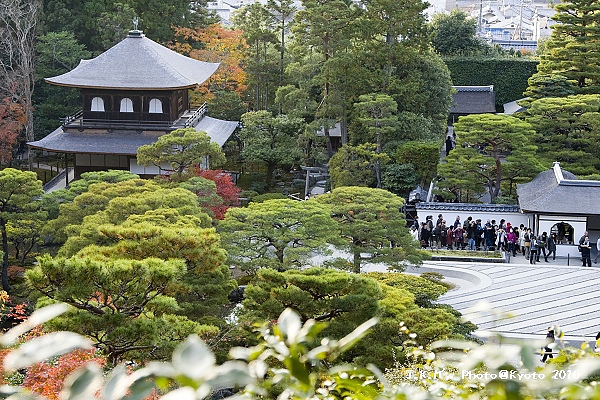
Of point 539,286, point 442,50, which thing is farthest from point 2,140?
point 442,50

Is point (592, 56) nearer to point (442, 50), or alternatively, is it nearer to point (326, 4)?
point (326, 4)

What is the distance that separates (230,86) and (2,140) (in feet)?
34.8

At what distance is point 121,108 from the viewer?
30984 millimetres

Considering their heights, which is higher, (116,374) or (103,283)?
(116,374)

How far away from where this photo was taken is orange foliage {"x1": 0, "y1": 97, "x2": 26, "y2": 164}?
31.9 m

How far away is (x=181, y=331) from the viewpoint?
11.7 meters

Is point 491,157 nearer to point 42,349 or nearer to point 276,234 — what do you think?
point 276,234

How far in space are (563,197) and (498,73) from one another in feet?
77.6

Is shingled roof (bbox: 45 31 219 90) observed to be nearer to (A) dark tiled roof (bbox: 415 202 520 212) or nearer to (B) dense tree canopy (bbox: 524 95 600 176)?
(A) dark tiled roof (bbox: 415 202 520 212)

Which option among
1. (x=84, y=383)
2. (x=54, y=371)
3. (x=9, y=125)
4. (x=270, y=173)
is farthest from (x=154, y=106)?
(x=84, y=383)

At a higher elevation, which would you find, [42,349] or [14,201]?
[42,349]

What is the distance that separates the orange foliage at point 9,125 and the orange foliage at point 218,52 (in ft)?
24.5

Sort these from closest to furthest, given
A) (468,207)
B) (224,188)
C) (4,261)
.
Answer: (4,261) → (224,188) → (468,207)

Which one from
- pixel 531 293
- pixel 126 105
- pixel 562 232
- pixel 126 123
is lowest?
pixel 531 293
